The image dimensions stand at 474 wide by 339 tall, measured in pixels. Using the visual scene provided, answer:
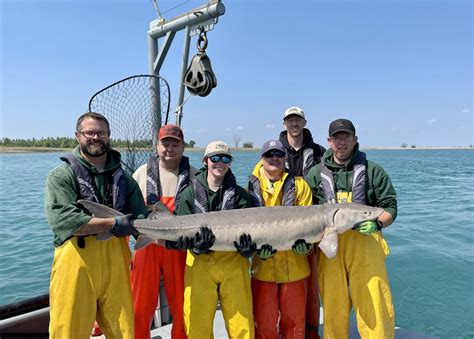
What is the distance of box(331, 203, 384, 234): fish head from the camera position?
4051 mm

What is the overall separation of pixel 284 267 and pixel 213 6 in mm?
3788

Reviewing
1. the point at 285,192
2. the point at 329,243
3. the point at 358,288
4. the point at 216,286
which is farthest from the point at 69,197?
the point at 358,288

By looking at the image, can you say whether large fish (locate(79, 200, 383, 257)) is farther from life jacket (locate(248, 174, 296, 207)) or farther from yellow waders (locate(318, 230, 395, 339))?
yellow waders (locate(318, 230, 395, 339))

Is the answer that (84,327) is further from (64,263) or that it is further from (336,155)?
(336,155)

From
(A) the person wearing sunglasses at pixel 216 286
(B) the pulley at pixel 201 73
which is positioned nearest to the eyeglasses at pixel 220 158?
(A) the person wearing sunglasses at pixel 216 286

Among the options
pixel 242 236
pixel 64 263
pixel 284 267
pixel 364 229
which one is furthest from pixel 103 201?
pixel 364 229

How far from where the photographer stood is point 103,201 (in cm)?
391

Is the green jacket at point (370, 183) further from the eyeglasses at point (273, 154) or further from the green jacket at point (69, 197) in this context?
the green jacket at point (69, 197)

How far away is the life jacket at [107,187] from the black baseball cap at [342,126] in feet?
7.87

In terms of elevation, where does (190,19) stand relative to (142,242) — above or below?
above

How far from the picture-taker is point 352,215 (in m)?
4.07

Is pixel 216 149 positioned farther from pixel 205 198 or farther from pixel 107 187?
pixel 107 187

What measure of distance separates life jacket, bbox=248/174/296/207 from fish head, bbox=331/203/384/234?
20.1 inches

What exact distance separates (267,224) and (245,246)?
0.35m
